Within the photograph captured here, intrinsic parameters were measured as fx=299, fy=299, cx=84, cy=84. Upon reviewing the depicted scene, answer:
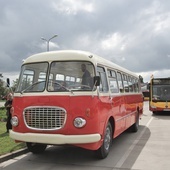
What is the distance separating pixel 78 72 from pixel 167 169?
10.2 ft

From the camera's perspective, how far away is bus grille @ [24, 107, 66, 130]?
6.98m

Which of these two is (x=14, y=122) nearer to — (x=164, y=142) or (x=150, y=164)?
(x=150, y=164)

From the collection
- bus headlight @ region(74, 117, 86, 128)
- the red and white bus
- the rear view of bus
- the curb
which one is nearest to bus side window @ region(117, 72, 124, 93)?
the red and white bus

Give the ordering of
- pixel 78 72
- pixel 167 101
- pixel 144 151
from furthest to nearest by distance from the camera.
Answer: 1. pixel 167 101
2. pixel 144 151
3. pixel 78 72

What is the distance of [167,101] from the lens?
21.7 m

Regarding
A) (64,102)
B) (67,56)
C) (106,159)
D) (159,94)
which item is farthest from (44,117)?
(159,94)

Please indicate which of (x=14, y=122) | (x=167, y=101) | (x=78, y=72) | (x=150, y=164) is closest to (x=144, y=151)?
(x=150, y=164)

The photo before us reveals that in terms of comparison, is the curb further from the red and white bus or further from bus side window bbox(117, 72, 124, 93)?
bus side window bbox(117, 72, 124, 93)

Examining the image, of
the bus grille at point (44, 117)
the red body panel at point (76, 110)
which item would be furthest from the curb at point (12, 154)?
the bus grille at point (44, 117)

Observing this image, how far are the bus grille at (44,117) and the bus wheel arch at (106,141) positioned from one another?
1.32 metres

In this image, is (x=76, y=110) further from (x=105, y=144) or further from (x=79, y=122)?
(x=105, y=144)

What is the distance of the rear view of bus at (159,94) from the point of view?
2173 cm

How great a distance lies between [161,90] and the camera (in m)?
22.2

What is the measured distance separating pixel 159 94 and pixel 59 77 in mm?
15973
